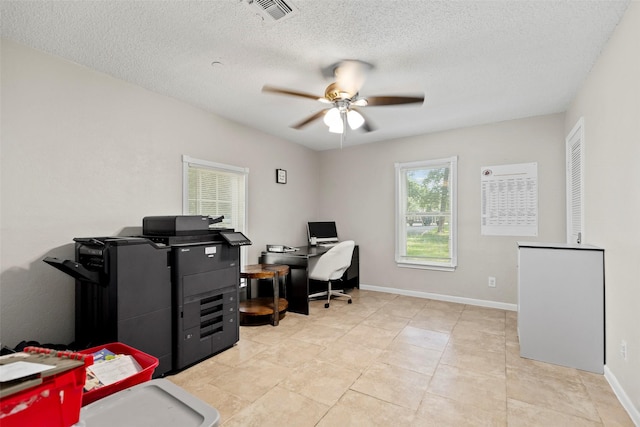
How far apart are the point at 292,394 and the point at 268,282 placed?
2170 mm

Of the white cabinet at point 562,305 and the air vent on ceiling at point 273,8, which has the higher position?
the air vent on ceiling at point 273,8

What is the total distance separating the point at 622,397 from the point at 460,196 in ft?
8.99

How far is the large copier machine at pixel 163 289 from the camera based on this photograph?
6.93ft

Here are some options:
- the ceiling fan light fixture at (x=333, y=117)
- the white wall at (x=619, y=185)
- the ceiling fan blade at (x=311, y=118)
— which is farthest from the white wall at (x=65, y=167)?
the white wall at (x=619, y=185)

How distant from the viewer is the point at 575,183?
3.28 metres

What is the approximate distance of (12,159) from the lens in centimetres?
216

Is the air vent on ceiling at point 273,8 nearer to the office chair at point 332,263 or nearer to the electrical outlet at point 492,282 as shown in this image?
the office chair at point 332,263

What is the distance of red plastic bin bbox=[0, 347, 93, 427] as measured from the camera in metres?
0.68

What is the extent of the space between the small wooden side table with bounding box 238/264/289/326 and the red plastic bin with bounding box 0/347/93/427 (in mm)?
2532

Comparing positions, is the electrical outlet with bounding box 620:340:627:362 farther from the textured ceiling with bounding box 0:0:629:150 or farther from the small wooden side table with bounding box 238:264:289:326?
the small wooden side table with bounding box 238:264:289:326

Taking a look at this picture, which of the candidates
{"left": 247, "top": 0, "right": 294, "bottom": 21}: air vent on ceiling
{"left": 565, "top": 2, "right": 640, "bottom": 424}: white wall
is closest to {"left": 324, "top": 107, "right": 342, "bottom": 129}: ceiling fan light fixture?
{"left": 247, "top": 0, "right": 294, "bottom": 21}: air vent on ceiling

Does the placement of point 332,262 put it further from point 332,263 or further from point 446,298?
point 446,298

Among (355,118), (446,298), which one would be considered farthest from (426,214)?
(355,118)

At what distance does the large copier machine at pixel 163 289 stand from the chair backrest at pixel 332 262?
1.41 m
